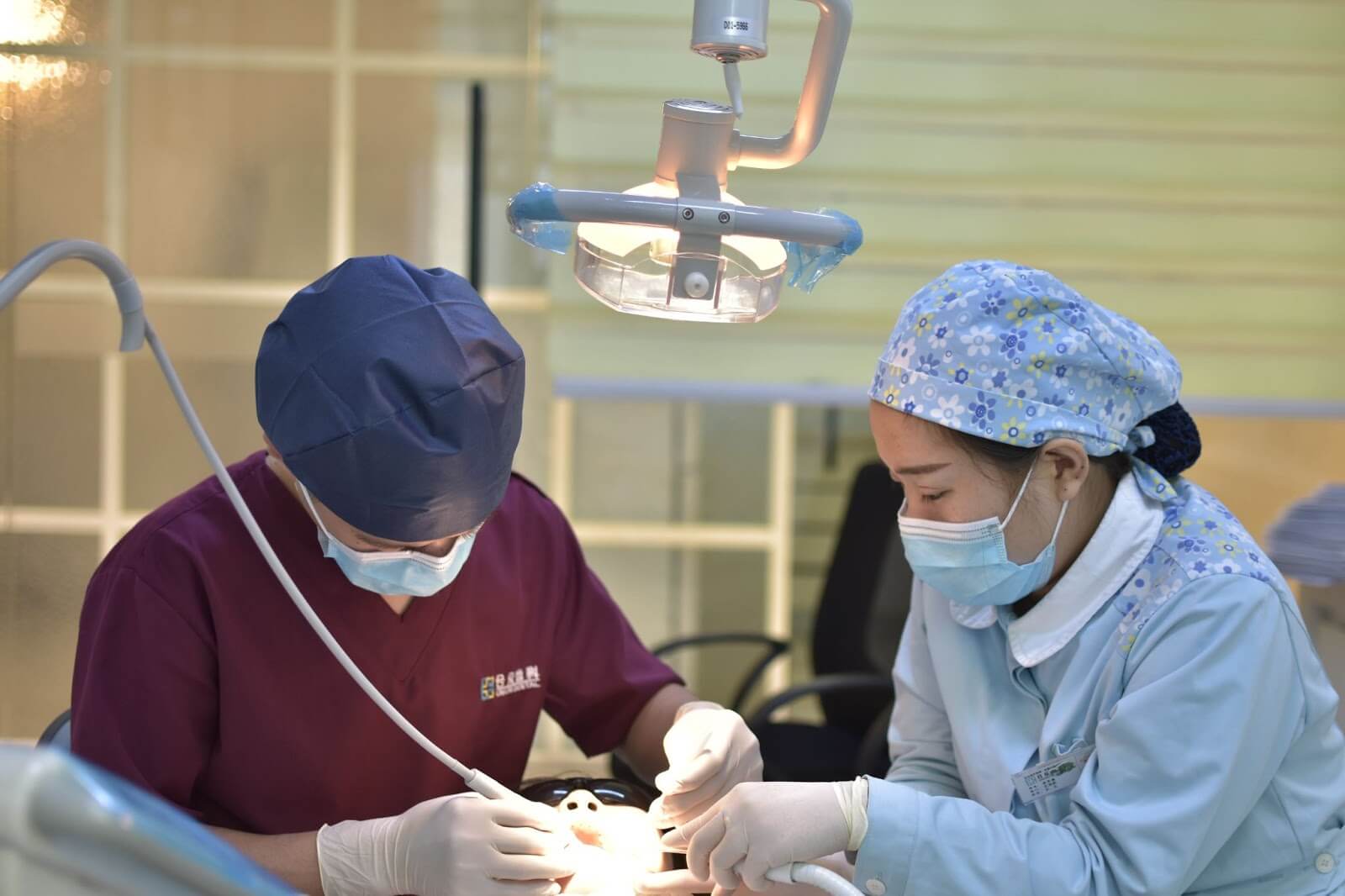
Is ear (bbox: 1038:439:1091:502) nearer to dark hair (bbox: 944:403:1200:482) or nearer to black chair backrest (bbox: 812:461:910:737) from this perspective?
dark hair (bbox: 944:403:1200:482)

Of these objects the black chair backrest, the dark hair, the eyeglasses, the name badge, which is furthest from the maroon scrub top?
the black chair backrest

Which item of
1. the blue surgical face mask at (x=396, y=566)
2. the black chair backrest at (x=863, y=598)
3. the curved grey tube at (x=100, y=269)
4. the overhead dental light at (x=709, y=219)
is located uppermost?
the overhead dental light at (x=709, y=219)

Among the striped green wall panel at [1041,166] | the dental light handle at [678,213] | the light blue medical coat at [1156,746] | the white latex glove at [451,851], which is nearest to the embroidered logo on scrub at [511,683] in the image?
the white latex glove at [451,851]

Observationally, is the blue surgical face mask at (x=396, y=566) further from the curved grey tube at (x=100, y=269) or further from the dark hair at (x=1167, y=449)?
the dark hair at (x=1167, y=449)

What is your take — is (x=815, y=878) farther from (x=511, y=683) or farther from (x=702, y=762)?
(x=511, y=683)

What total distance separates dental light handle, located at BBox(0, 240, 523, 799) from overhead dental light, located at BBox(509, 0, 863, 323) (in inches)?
14.7

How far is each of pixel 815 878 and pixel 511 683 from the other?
1.59 feet

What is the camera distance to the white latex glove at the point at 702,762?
1.35m

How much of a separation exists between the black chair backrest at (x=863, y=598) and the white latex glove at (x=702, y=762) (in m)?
1.15

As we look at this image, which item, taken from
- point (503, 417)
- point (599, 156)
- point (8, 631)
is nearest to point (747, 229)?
point (503, 417)

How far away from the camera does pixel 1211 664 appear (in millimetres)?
1171

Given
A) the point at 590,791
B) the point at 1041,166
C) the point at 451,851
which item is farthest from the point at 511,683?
the point at 1041,166

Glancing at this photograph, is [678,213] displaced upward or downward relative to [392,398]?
upward

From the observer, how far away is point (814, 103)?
42.4 inches
